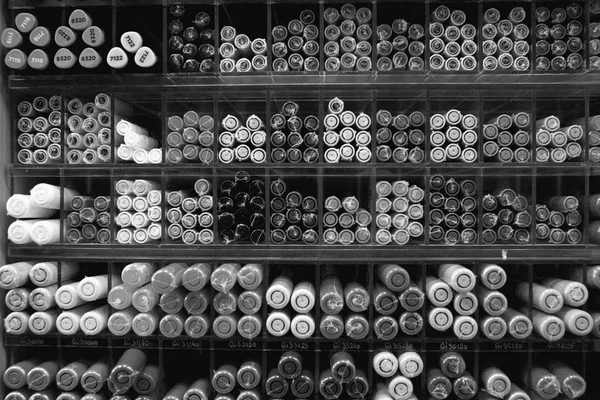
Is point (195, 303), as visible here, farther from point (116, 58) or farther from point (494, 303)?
point (494, 303)

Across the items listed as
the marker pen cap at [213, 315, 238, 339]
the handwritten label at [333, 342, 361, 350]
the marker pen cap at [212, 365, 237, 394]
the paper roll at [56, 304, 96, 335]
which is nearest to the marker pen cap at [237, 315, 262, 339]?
the marker pen cap at [213, 315, 238, 339]

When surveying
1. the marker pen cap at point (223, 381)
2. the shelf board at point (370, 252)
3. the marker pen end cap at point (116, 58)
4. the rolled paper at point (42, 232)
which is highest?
the marker pen end cap at point (116, 58)

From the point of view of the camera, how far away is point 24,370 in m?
1.31

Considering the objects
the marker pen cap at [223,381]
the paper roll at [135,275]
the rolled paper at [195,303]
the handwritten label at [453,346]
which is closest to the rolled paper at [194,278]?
the rolled paper at [195,303]

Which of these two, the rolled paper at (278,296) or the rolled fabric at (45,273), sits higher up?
the rolled fabric at (45,273)

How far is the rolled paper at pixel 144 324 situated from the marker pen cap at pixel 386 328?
65 cm

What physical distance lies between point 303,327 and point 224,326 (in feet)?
0.75

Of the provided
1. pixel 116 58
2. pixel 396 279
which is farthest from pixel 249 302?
pixel 116 58

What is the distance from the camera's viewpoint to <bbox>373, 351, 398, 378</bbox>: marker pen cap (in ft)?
4.06

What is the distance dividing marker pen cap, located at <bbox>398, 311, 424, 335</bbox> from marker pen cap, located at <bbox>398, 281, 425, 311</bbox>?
0.07 feet

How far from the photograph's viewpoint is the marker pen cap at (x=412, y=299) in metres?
1.22

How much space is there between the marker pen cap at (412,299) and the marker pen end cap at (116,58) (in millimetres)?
1046

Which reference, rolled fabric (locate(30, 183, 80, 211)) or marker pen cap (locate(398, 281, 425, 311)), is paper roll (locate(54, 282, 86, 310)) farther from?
marker pen cap (locate(398, 281, 425, 311))

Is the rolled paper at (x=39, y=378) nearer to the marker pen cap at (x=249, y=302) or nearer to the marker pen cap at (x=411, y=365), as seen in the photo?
the marker pen cap at (x=249, y=302)
